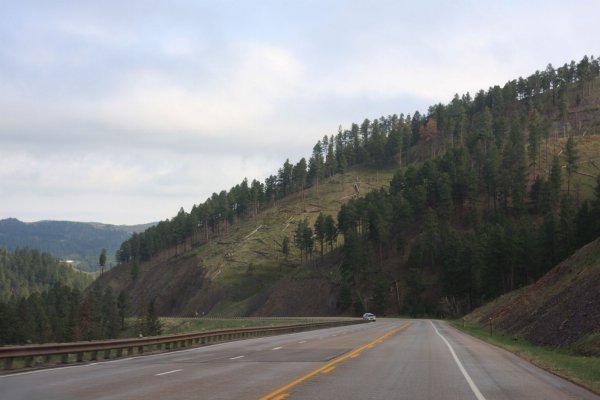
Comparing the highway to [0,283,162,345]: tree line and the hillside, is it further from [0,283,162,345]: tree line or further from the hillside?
the hillside

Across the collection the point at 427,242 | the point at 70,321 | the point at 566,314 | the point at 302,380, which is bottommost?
the point at 70,321

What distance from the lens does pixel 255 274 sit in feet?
477

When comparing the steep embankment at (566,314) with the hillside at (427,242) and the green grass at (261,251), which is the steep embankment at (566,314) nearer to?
the hillside at (427,242)

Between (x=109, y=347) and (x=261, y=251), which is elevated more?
(x=261, y=251)

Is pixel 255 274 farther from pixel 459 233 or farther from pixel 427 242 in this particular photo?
pixel 459 233

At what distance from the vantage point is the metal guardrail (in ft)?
58.4

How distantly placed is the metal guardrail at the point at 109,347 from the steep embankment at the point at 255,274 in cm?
7552

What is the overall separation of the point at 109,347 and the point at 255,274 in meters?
124

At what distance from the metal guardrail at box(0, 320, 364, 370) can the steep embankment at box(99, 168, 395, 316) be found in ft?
248

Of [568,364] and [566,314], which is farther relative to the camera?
[566,314]

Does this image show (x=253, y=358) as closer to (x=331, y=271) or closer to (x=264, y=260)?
(x=331, y=271)

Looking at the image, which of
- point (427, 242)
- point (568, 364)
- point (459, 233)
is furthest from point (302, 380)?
point (459, 233)

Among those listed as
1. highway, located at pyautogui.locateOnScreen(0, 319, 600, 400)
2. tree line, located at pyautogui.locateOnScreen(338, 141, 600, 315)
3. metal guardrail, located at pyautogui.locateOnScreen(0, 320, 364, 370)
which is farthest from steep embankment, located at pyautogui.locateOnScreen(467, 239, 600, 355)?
tree line, located at pyautogui.locateOnScreen(338, 141, 600, 315)

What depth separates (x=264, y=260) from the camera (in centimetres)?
15350
